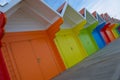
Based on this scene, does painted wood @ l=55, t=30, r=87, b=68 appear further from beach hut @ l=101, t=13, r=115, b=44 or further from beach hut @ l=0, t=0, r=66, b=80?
beach hut @ l=101, t=13, r=115, b=44

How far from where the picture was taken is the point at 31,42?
926 centimetres

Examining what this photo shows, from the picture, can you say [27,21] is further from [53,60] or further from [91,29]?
[91,29]

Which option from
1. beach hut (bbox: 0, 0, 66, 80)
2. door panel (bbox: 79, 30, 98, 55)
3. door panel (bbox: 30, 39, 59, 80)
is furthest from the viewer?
door panel (bbox: 79, 30, 98, 55)

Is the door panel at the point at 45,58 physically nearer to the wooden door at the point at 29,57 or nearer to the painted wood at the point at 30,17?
the wooden door at the point at 29,57

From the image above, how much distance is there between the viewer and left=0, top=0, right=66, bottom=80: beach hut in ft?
25.8

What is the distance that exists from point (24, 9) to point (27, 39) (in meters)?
1.43

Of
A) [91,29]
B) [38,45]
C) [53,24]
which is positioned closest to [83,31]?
[91,29]

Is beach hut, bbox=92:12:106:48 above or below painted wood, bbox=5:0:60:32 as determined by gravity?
below

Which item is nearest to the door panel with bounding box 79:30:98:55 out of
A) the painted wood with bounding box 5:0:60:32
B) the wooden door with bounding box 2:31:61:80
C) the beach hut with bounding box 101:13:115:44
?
the beach hut with bounding box 101:13:115:44

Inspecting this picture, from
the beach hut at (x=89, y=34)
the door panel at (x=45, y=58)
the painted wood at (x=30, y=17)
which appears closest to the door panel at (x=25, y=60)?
the door panel at (x=45, y=58)

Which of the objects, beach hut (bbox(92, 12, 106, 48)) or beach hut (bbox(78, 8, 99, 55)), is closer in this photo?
beach hut (bbox(78, 8, 99, 55))

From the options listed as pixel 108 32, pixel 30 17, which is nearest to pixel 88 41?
pixel 30 17

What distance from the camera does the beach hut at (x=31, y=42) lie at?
7879mm

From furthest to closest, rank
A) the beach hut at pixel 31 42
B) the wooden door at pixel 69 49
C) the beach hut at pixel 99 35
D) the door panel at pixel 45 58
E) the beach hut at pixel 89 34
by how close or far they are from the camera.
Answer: the beach hut at pixel 99 35, the beach hut at pixel 89 34, the wooden door at pixel 69 49, the door panel at pixel 45 58, the beach hut at pixel 31 42
